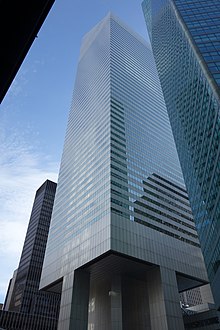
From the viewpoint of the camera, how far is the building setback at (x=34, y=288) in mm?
117906

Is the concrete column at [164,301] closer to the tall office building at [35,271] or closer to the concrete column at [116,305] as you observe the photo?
the concrete column at [116,305]

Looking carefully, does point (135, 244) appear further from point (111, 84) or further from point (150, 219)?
point (111, 84)

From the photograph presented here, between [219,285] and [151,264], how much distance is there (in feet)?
43.9

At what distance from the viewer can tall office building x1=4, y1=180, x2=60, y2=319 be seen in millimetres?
133750

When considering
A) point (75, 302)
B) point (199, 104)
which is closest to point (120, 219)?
point (75, 302)

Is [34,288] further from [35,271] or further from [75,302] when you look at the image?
[75,302]

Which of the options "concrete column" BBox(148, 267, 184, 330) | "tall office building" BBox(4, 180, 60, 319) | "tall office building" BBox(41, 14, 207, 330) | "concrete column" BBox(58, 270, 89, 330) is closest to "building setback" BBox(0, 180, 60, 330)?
"tall office building" BBox(4, 180, 60, 319)

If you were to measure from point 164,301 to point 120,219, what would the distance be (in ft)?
56.7

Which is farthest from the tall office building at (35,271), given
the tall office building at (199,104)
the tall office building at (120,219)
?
the tall office building at (199,104)

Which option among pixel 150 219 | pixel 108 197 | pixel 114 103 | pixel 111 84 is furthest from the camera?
pixel 111 84

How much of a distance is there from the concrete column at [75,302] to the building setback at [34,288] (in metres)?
74.4

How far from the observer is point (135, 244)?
53.1 metres

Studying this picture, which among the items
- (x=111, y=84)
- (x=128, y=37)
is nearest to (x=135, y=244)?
(x=111, y=84)

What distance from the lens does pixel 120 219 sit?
54438 millimetres
